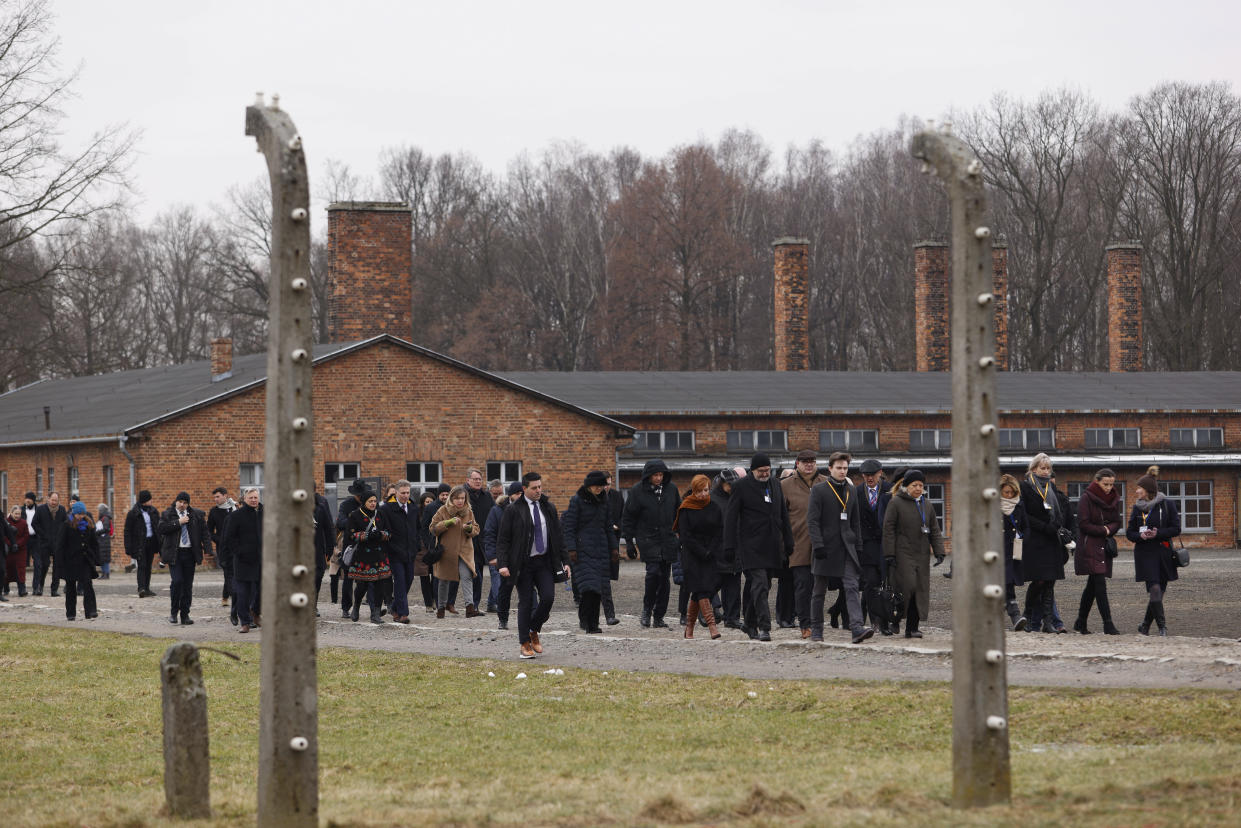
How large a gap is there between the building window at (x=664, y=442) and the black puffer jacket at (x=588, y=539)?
2736 centimetres

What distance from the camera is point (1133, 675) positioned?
13.1m

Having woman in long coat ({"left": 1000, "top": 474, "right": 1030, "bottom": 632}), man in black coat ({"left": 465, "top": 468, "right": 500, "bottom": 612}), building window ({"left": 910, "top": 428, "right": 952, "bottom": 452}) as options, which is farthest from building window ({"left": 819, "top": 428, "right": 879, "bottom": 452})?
woman in long coat ({"left": 1000, "top": 474, "right": 1030, "bottom": 632})

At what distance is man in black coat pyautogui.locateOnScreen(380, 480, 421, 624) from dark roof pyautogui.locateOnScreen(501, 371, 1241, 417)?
24886 millimetres

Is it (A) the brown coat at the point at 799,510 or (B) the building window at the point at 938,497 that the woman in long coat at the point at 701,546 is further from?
(B) the building window at the point at 938,497

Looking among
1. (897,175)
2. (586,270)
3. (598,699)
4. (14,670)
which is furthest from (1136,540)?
(897,175)

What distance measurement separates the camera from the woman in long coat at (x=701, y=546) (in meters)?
17.5

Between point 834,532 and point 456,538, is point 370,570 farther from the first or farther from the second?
point 834,532

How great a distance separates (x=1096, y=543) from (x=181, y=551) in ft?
36.8

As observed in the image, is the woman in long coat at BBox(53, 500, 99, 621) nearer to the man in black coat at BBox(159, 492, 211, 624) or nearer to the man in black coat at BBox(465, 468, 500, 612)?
the man in black coat at BBox(159, 492, 211, 624)

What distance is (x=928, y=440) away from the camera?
48031mm

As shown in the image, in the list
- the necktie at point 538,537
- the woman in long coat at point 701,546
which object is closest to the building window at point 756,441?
the woman in long coat at point 701,546

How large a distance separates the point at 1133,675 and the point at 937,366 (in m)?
45.1

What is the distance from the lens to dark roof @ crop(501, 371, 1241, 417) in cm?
4697

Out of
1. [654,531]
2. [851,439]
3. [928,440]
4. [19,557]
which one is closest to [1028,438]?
[928,440]
